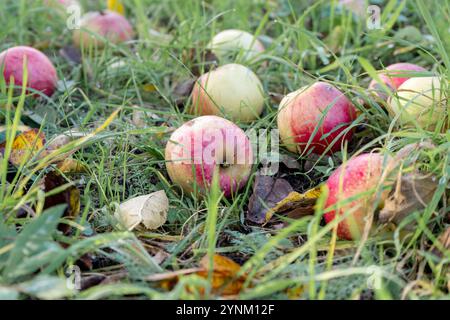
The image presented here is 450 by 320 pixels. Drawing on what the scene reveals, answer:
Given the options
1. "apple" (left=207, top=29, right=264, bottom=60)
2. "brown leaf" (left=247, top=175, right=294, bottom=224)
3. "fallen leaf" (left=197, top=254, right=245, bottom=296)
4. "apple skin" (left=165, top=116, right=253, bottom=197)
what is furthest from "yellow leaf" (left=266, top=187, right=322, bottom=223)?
"apple" (left=207, top=29, right=264, bottom=60)

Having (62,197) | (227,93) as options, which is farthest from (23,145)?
(227,93)

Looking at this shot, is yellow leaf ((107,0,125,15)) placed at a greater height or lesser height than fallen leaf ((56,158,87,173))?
greater

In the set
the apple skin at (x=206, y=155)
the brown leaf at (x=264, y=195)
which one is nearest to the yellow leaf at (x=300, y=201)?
the brown leaf at (x=264, y=195)

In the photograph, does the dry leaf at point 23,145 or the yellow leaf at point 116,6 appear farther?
the yellow leaf at point 116,6

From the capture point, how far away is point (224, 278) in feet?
4.84

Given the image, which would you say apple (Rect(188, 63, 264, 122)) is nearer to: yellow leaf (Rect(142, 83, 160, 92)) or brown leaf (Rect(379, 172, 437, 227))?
yellow leaf (Rect(142, 83, 160, 92))

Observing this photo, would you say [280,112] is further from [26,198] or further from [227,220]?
[26,198]

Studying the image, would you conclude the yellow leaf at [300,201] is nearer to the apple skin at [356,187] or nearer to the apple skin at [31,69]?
the apple skin at [356,187]

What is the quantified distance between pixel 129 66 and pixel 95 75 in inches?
6.7

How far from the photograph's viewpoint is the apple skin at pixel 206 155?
1918 millimetres

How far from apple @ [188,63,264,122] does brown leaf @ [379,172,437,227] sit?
2.74ft

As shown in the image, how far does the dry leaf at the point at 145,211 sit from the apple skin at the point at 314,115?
494 mm

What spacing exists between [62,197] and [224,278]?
0.49 metres

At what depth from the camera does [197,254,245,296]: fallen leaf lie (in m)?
1.46
